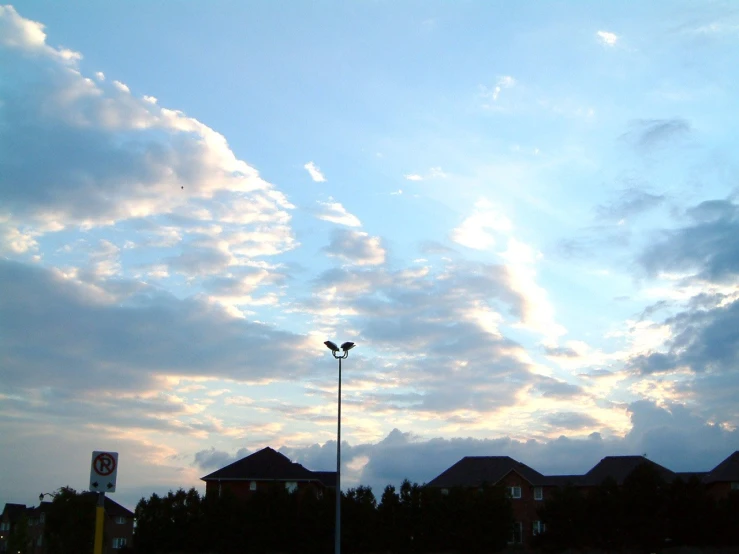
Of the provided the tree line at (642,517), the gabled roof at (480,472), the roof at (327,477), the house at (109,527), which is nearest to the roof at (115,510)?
the house at (109,527)

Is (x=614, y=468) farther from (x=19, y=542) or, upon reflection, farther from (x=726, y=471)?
(x=19, y=542)

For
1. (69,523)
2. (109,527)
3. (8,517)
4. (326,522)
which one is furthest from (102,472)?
(8,517)

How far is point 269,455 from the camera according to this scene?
74.6m

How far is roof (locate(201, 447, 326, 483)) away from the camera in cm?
7159

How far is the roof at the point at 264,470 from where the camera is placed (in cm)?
7159

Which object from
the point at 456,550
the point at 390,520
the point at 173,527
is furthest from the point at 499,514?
the point at 173,527

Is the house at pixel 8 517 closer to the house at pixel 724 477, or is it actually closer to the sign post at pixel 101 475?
the house at pixel 724 477

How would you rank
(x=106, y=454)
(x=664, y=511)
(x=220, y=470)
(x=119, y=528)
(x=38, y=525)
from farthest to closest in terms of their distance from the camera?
(x=38, y=525) < (x=119, y=528) < (x=220, y=470) < (x=664, y=511) < (x=106, y=454)

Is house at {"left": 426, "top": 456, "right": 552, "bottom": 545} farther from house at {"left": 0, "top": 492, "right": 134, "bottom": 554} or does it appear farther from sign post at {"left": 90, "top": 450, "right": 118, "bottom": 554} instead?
sign post at {"left": 90, "top": 450, "right": 118, "bottom": 554}

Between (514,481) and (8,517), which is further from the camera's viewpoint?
(8,517)

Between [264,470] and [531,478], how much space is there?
26413mm

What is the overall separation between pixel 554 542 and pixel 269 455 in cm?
2982

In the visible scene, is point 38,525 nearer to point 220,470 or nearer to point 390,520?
point 220,470

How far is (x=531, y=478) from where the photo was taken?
7362cm
